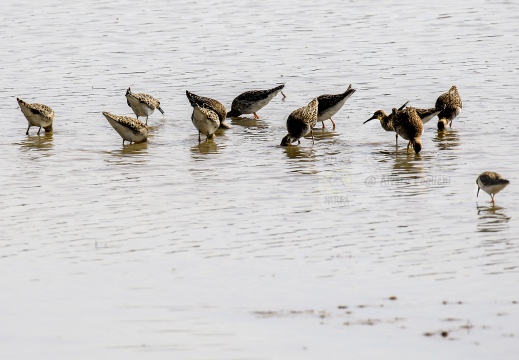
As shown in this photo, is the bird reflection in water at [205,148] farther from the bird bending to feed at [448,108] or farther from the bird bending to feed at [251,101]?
the bird bending to feed at [448,108]

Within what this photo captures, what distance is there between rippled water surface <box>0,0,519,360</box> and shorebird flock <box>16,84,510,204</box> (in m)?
0.32

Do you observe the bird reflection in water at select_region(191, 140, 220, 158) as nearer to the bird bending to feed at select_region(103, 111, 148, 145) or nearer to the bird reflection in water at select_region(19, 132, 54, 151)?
the bird bending to feed at select_region(103, 111, 148, 145)

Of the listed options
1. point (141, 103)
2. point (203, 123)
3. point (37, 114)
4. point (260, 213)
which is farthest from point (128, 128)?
point (260, 213)

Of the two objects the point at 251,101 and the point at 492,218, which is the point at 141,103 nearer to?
the point at 251,101

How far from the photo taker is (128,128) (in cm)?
1853

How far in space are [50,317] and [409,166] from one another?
842 centimetres

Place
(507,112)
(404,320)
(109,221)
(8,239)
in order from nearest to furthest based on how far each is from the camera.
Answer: (404,320), (8,239), (109,221), (507,112)

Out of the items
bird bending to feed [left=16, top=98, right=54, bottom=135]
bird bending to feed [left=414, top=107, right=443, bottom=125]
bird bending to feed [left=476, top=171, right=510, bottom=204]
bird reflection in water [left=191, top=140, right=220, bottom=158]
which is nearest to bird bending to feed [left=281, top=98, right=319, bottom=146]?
bird reflection in water [left=191, top=140, right=220, bottom=158]

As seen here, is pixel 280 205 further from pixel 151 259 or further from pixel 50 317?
pixel 50 317

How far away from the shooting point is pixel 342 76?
81.2 ft

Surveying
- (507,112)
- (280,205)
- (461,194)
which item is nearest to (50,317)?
(280,205)

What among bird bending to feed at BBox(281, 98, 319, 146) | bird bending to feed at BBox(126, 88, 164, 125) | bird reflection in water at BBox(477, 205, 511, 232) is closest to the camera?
bird reflection in water at BBox(477, 205, 511, 232)

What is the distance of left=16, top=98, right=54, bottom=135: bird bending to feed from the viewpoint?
19.5m

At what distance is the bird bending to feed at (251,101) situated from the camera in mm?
21484
